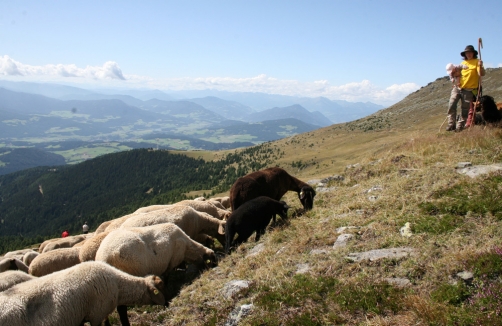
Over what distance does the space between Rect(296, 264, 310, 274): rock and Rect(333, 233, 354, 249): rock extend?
1037mm

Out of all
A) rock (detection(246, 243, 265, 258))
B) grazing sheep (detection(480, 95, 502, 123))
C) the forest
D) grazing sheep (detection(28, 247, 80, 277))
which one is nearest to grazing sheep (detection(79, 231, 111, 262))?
grazing sheep (detection(28, 247, 80, 277))

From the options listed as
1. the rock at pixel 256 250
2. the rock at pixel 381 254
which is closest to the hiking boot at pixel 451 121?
the rock at pixel 381 254

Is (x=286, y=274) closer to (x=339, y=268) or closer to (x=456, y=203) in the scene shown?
(x=339, y=268)

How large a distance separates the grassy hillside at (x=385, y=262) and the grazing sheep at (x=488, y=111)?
228cm

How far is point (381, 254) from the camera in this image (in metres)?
6.91

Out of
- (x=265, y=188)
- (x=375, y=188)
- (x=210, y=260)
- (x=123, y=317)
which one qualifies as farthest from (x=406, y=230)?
(x=123, y=317)

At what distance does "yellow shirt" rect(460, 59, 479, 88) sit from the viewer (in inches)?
555

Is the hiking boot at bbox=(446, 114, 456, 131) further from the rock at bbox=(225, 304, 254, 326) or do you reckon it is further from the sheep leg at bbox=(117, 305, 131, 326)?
the sheep leg at bbox=(117, 305, 131, 326)

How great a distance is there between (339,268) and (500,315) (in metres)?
2.89

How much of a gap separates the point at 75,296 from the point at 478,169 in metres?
11.5

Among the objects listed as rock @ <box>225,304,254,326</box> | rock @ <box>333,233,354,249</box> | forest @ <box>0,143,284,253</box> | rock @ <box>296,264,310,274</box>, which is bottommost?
forest @ <box>0,143,284,253</box>

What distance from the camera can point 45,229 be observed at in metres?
139

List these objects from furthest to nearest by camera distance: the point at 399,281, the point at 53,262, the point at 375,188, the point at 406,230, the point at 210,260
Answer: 1. the point at 53,262
2. the point at 375,188
3. the point at 210,260
4. the point at 406,230
5. the point at 399,281

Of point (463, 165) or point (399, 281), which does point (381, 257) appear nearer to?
point (399, 281)
